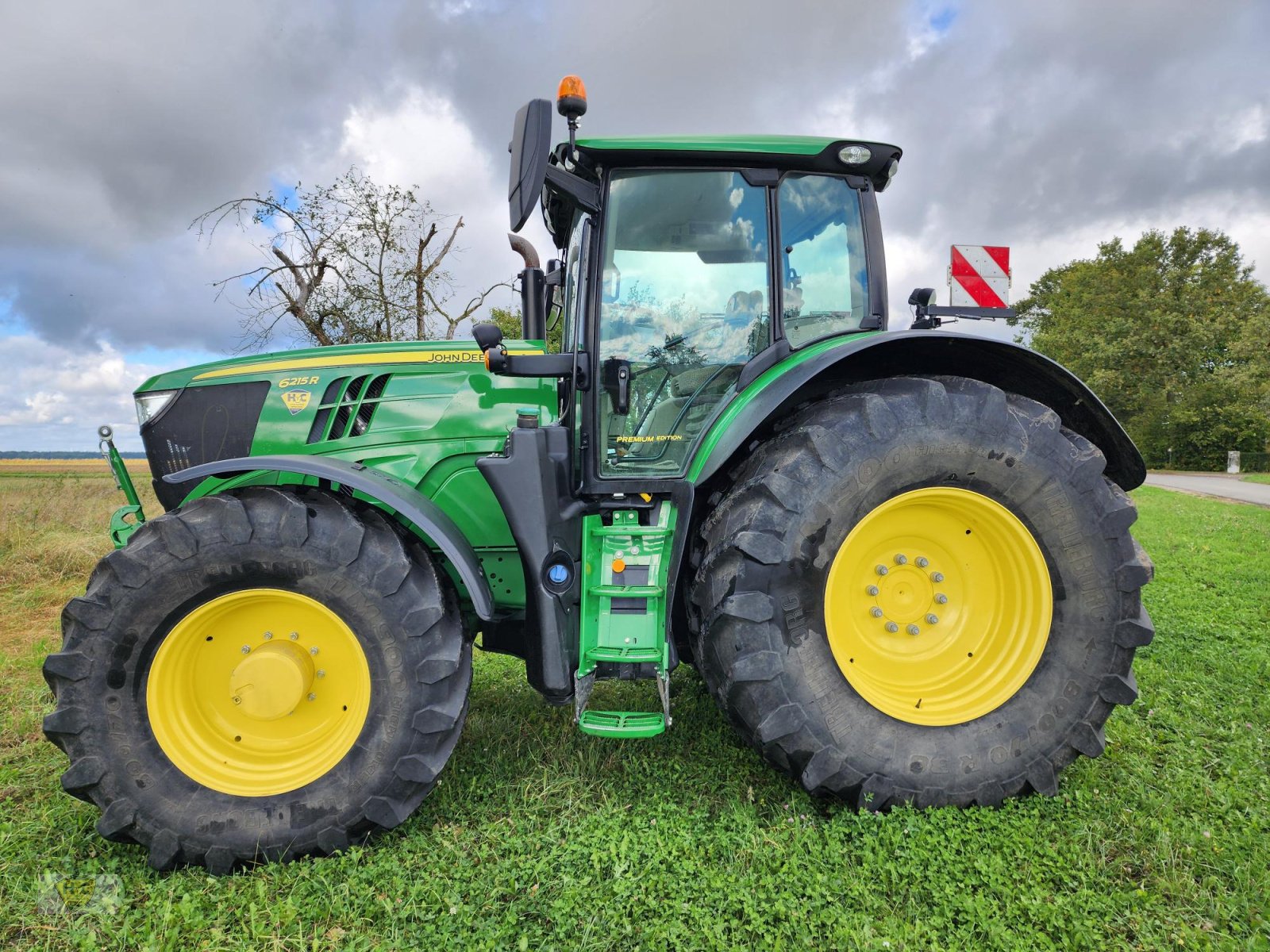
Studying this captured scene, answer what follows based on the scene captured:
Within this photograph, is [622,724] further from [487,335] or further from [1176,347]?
[1176,347]

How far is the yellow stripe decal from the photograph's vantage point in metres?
3.08

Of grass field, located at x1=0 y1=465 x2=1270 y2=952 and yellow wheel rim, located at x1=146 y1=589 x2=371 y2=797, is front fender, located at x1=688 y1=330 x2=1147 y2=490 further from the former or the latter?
yellow wheel rim, located at x1=146 y1=589 x2=371 y2=797

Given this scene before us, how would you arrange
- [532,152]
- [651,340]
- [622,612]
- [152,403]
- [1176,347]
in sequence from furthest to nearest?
[1176,347]
[152,403]
[651,340]
[622,612]
[532,152]

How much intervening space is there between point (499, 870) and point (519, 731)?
0.99m

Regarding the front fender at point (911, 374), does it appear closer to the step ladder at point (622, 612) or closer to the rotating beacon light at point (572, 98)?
the step ladder at point (622, 612)

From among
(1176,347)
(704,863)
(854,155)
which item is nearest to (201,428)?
(704,863)

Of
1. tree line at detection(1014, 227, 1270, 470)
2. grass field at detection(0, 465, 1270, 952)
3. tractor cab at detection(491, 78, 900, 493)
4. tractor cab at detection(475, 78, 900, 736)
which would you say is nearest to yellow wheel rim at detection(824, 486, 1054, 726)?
grass field at detection(0, 465, 1270, 952)

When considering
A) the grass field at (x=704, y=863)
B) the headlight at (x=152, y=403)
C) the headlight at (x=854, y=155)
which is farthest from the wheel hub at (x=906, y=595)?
the headlight at (x=152, y=403)

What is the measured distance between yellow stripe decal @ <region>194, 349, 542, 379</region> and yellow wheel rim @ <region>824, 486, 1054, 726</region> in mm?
1692

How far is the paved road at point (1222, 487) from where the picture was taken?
15.1 metres

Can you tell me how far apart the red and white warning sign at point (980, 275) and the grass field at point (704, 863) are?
2.01 m

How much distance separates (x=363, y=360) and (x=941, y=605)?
2624mm

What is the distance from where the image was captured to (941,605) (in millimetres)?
2764

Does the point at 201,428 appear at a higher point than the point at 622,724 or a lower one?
higher
